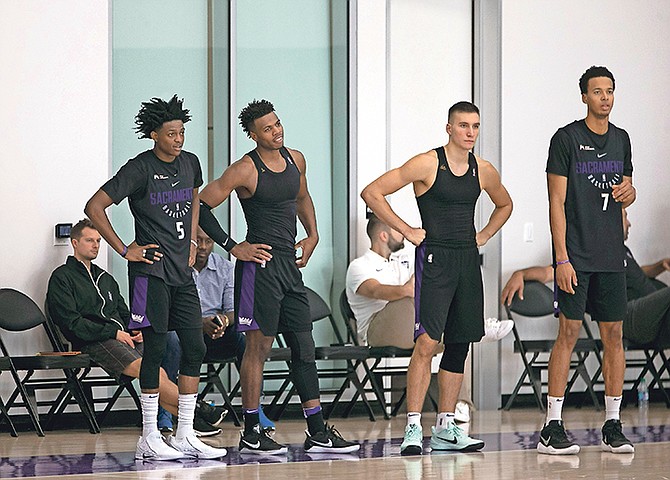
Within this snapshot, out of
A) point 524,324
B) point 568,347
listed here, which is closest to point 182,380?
point 568,347

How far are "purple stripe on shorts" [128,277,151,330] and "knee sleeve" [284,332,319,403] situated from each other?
73 cm

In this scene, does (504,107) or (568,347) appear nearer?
(568,347)

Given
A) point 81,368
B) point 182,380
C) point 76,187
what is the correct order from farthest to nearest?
point 76,187 < point 81,368 < point 182,380

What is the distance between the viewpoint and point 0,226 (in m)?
7.23

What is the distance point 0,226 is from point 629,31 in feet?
15.2

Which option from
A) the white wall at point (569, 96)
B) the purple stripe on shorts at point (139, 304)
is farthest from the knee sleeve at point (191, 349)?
the white wall at point (569, 96)

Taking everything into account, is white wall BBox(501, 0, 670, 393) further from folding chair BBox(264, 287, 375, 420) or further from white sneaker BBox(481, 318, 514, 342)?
folding chair BBox(264, 287, 375, 420)

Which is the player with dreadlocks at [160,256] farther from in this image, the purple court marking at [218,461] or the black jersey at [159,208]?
the purple court marking at [218,461]

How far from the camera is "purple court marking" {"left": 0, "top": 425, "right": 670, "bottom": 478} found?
544cm

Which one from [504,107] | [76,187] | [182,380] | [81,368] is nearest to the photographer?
[182,380]

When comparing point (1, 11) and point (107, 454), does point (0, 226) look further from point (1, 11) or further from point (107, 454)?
point (107, 454)

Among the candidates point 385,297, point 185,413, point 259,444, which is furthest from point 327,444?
point 385,297

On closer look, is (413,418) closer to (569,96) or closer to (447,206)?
(447,206)

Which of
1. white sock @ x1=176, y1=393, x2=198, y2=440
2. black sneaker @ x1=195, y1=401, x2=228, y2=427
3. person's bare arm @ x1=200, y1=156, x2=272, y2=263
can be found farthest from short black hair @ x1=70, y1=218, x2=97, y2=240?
white sock @ x1=176, y1=393, x2=198, y2=440
